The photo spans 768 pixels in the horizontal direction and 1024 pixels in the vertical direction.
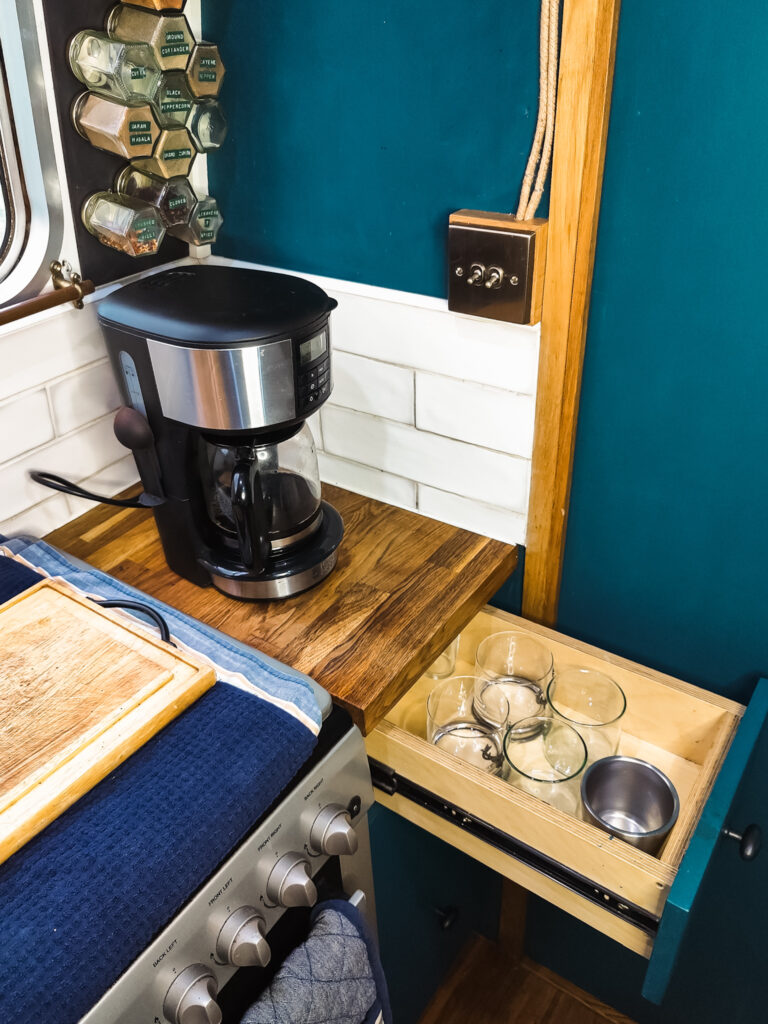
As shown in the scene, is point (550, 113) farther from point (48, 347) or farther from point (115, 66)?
point (48, 347)

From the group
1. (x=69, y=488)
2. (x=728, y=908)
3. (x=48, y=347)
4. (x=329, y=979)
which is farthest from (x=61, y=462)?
(x=728, y=908)

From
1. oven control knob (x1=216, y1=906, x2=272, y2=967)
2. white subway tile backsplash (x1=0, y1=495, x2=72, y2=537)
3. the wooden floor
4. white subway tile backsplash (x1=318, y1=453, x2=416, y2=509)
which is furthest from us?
the wooden floor

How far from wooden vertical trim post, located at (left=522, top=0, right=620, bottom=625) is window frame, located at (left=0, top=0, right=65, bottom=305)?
0.64 metres

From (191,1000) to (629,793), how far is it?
0.62 meters

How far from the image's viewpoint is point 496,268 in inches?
39.4

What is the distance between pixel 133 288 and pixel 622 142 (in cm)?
60

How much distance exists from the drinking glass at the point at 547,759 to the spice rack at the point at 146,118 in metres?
0.85

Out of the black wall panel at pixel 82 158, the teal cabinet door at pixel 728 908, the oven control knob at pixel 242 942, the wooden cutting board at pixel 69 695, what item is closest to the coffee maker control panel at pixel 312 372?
the wooden cutting board at pixel 69 695

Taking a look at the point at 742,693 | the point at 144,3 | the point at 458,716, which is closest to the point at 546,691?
the point at 458,716

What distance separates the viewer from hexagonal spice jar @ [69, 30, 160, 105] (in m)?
1.01

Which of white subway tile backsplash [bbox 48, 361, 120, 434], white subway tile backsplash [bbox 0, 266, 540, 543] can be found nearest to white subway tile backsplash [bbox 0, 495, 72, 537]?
white subway tile backsplash [bbox 0, 266, 540, 543]

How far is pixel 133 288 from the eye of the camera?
1015mm

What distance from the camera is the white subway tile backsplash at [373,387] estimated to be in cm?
120

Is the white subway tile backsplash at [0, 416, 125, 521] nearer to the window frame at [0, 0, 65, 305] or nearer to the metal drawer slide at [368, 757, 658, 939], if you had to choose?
the window frame at [0, 0, 65, 305]
